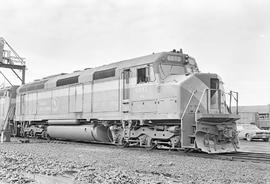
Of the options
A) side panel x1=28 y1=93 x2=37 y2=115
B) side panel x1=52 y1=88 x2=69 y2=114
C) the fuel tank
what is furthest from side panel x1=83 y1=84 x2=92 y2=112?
side panel x1=28 y1=93 x2=37 y2=115

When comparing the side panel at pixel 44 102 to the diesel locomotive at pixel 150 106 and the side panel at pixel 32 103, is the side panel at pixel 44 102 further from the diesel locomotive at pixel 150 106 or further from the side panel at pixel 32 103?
the diesel locomotive at pixel 150 106

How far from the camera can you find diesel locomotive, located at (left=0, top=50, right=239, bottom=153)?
12.6m

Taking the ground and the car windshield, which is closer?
the ground

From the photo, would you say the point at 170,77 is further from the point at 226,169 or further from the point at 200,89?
the point at 226,169

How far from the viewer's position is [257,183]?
680 cm

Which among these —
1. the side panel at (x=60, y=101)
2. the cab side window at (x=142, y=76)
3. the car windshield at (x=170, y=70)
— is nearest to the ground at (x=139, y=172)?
the car windshield at (x=170, y=70)

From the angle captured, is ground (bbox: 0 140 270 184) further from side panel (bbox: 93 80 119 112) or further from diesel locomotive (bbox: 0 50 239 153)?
side panel (bbox: 93 80 119 112)

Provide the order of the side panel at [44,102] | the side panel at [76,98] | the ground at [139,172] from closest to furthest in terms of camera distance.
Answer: the ground at [139,172] → the side panel at [76,98] → the side panel at [44,102]

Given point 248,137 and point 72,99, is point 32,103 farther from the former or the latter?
point 248,137

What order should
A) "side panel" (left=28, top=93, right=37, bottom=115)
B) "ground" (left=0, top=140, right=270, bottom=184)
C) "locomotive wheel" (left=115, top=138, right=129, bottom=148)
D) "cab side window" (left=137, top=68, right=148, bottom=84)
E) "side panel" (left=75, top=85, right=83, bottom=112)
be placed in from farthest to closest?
"side panel" (left=28, top=93, right=37, bottom=115) → "side panel" (left=75, top=85, right=83, bottom=112) → "locomotive wheel" (left=115, top=138, right=129, bottom=148) → "cab side window" (left=137, top=68, right=148, bottom=84) → "ground" (left=0, top=140, right=270, bottom=184)

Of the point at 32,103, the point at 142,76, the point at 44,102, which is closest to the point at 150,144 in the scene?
the point at 142,76

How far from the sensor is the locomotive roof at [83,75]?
14445 mm

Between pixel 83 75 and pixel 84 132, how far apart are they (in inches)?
123

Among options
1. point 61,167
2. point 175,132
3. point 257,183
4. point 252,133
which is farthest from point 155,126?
point 252,133
